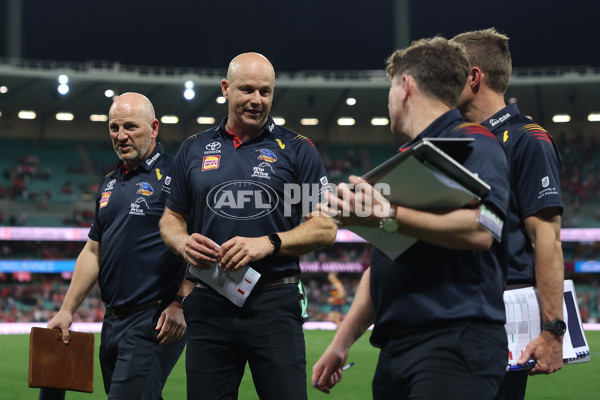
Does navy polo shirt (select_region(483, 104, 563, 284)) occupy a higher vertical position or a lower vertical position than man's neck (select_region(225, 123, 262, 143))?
lower

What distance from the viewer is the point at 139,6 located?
42.0m

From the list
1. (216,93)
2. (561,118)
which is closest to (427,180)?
(216,93)

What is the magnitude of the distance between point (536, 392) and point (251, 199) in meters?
6.48

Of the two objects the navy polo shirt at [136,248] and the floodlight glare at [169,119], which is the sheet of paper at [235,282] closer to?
the navy polo shirt at [136,248]

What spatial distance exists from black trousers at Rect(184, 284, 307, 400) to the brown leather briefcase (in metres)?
1.19

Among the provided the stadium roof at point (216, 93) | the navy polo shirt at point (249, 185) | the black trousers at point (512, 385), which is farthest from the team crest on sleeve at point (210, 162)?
the stadium roof at point (216, 93)

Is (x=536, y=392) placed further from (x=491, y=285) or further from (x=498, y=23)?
(x=498, y=23)

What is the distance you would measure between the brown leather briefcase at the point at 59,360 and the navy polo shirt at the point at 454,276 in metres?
2.43

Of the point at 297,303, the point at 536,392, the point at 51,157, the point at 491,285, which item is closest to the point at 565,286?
the point at 491,285

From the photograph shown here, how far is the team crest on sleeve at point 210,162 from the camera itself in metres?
3.30

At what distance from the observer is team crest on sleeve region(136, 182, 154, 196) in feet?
13.7

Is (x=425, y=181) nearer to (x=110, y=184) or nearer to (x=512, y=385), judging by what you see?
(x=512, y=385)

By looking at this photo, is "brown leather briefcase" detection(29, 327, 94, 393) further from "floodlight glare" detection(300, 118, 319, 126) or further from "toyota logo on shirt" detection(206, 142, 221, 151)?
"floodlight glare" detection(300, 118, 319, 126)

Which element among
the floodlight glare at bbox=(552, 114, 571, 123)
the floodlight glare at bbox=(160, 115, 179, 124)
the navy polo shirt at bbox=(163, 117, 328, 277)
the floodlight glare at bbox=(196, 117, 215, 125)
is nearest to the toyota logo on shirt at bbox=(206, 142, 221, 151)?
the navy polo shirt at bbox=(163, 117, 328, 277)
